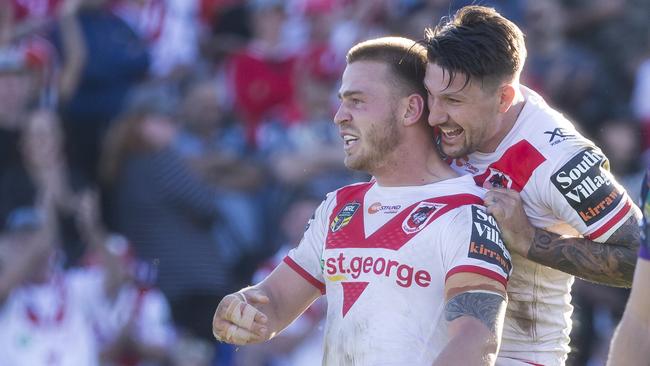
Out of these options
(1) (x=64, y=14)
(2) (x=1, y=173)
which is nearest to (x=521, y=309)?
(2) (x=1, y=173)

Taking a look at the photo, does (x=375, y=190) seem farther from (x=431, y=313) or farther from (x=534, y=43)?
(x=534, y=43)

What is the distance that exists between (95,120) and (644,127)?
4484mm

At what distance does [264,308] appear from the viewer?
5715 mm

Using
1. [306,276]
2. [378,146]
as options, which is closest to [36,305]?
[306,276]

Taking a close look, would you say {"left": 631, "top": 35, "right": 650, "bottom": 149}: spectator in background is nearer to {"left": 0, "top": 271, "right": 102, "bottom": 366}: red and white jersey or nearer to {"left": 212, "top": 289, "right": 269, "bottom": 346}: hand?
{"left": 0, "top": 271, "right": 102, "bottom": 366}: red and white jersey

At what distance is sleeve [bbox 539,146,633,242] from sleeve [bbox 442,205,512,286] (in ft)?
0.95

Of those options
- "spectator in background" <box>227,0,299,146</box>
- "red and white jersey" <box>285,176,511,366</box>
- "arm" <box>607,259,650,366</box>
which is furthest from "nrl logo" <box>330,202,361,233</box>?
"spectator in background" <box>227,0,299,146</box>

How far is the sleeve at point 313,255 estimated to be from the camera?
5.87 metres

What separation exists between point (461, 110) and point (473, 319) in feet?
2.95

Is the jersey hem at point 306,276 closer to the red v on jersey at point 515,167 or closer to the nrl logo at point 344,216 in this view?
the nrl logo at point 344,216

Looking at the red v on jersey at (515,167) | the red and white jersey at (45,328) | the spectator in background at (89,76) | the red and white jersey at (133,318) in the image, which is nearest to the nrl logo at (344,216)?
the red v on jersey at (515,167)

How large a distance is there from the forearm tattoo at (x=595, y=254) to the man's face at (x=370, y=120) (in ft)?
2.39

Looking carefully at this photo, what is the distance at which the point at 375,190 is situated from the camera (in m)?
5.75

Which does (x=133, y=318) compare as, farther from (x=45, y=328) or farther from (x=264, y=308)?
(x=264, y=308)
